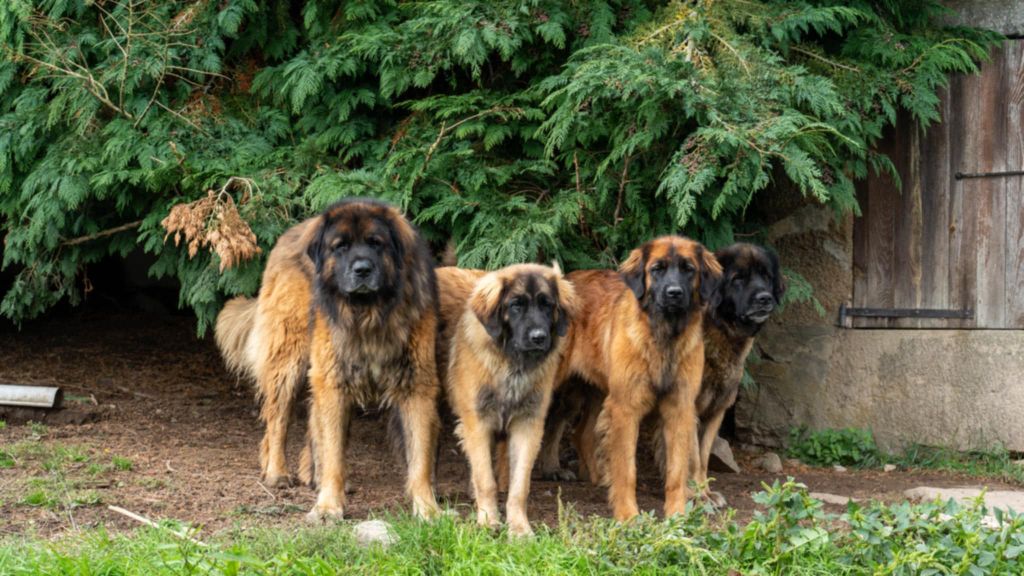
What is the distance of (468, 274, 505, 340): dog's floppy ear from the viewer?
6086 mm

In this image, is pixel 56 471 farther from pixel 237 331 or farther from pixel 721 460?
pixel 721 460

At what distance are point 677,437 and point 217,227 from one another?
337 cm

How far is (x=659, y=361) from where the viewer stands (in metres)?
6.66

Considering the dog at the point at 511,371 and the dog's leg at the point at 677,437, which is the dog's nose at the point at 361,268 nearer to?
the dog at the point at 511,371

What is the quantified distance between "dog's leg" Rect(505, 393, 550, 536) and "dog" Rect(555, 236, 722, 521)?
2.15 feet

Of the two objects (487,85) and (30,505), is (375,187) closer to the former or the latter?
(487,85)

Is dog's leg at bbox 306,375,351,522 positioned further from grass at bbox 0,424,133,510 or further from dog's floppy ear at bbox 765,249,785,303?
dog's floppy ear at bbox 765,249,785,303

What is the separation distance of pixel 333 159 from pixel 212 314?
1.48 metres

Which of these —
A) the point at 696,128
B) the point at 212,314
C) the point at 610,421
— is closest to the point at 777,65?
the point at 696,128

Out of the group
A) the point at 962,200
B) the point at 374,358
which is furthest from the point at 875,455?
the point at 374,358

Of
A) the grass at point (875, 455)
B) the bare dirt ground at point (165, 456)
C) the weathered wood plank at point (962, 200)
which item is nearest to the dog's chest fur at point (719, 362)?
the bare dirt ground at point (165, 456)

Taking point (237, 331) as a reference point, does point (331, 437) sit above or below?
below

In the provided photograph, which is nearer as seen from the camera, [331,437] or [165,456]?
[331,437]

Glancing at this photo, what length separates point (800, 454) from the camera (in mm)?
9320
